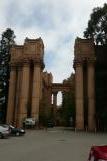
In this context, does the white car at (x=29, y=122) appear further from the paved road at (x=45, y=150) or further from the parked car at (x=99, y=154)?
the parked car at (x=99, y=154)

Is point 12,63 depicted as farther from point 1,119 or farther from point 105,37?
point 105,37

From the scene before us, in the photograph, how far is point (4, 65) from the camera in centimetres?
7244

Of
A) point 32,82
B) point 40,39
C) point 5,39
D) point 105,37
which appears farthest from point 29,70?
point 105,37

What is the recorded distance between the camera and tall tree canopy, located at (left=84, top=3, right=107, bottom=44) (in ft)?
184

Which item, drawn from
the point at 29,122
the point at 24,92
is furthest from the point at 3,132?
the point at 24,92

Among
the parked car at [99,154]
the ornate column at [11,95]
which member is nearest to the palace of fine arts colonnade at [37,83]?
the ornate column at [11,95]

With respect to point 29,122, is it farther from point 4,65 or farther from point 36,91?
point 4,65

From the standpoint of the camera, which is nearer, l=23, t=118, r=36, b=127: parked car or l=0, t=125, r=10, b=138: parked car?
l=0, t=125, r=10, b=138: parked car

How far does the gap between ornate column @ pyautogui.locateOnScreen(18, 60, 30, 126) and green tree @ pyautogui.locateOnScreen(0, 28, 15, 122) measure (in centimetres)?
557

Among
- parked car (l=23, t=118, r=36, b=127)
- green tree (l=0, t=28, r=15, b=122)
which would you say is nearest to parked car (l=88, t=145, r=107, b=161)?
parked car (l=23, t=118, r=36, b=127)

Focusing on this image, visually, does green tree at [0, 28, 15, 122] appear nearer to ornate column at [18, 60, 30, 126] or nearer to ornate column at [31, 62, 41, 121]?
ornate column at [18, 60, 30, 126]

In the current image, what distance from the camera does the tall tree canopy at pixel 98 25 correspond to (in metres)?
56.2

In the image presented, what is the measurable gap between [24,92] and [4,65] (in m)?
10.2

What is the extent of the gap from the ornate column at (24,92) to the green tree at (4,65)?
219 inches
